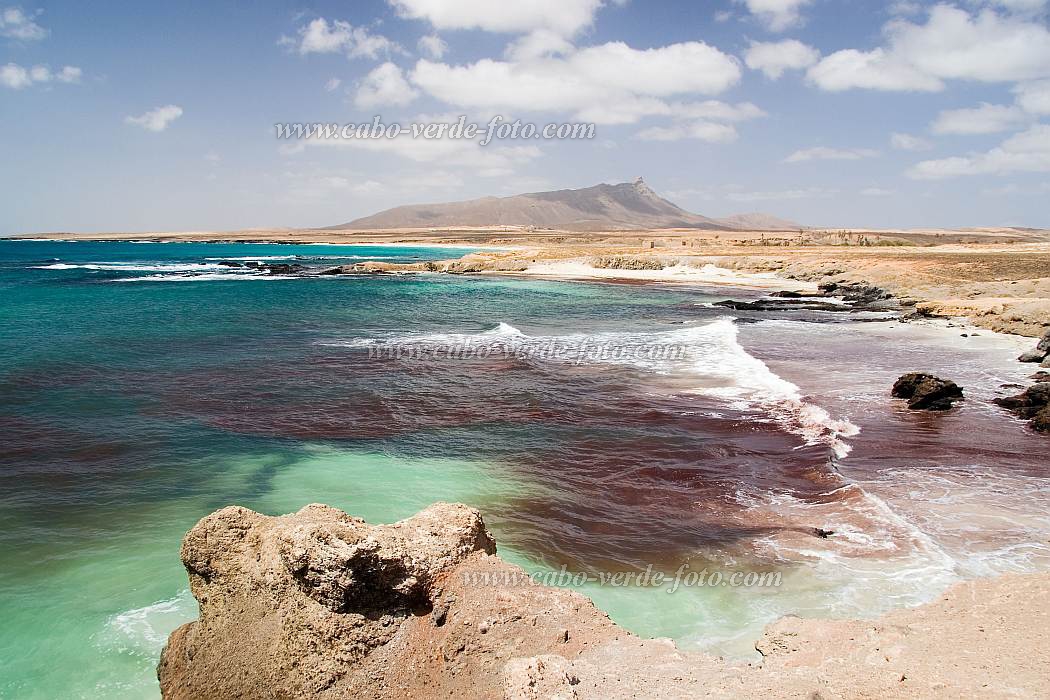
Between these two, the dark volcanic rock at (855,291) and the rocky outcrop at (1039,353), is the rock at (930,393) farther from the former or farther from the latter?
the dark volcanic rock at (855,291)

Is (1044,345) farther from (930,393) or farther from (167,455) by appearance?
(167,455)

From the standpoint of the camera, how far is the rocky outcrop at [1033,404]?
16.0 metres

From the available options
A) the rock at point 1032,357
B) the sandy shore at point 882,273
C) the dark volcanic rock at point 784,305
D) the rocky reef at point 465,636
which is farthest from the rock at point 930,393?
the dark volcanic rock at point 784,305

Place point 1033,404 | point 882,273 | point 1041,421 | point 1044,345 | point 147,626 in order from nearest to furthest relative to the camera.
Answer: point 147,626 → point 1041,421 → point 1033,404 → point 1044,345 → point 882,273

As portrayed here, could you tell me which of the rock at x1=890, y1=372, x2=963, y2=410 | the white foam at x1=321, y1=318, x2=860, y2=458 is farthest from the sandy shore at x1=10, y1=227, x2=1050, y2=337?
the rock at x1=890, y1=372, x2=963, y2=410

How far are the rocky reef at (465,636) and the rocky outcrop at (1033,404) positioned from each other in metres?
11.9

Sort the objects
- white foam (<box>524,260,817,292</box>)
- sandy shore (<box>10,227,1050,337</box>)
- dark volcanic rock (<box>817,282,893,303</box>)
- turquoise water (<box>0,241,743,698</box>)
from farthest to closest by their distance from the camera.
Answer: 1. white foam (<box>524,260,817,292</box>)
2. dark volcanic rock (<box>817,282,893,303</box>)
3. sandy shore (<box>10,227,1050,337</box>)
4. turquoise water (<box>0,241,743,698</box>)

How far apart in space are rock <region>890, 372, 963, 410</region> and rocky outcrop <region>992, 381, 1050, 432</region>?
4.02 ft

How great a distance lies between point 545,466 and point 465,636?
8.53 m

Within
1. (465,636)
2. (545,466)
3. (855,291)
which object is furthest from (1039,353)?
(855,291)

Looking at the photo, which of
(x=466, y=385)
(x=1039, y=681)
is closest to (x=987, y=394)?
(x=466, y=385)

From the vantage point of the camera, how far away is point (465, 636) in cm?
573

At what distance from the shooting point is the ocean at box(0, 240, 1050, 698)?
891 cm

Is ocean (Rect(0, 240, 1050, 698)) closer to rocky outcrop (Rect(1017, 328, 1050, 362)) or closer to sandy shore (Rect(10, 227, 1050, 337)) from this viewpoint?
rocky outcrop (Rect(1017, 328, 1050, 362))
